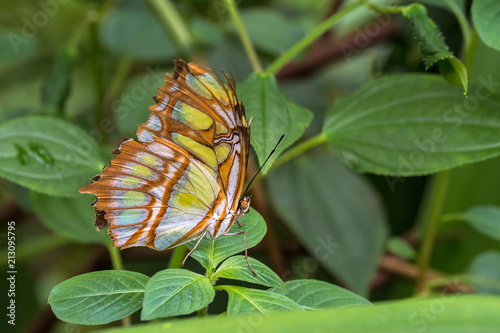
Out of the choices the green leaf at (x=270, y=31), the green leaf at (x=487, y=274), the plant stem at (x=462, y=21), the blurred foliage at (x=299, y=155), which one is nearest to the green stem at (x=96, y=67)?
the blurred foliage at (x=299, y=155)

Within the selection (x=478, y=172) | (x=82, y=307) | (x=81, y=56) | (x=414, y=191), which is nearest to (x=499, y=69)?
(x=478, y=172)

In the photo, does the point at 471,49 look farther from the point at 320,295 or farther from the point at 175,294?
the point at 175,294

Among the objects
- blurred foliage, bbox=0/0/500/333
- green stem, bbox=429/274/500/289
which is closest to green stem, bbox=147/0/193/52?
blurred foliage, bbox=0/0/500/333

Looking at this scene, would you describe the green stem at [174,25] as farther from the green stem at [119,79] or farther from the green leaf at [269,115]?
the green leaf at [269,115]

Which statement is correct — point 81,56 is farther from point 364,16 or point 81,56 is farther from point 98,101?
point 364,16

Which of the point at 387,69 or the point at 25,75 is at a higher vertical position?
the point at 25,75

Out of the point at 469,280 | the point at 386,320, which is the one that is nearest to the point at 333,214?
the point at 469,280
